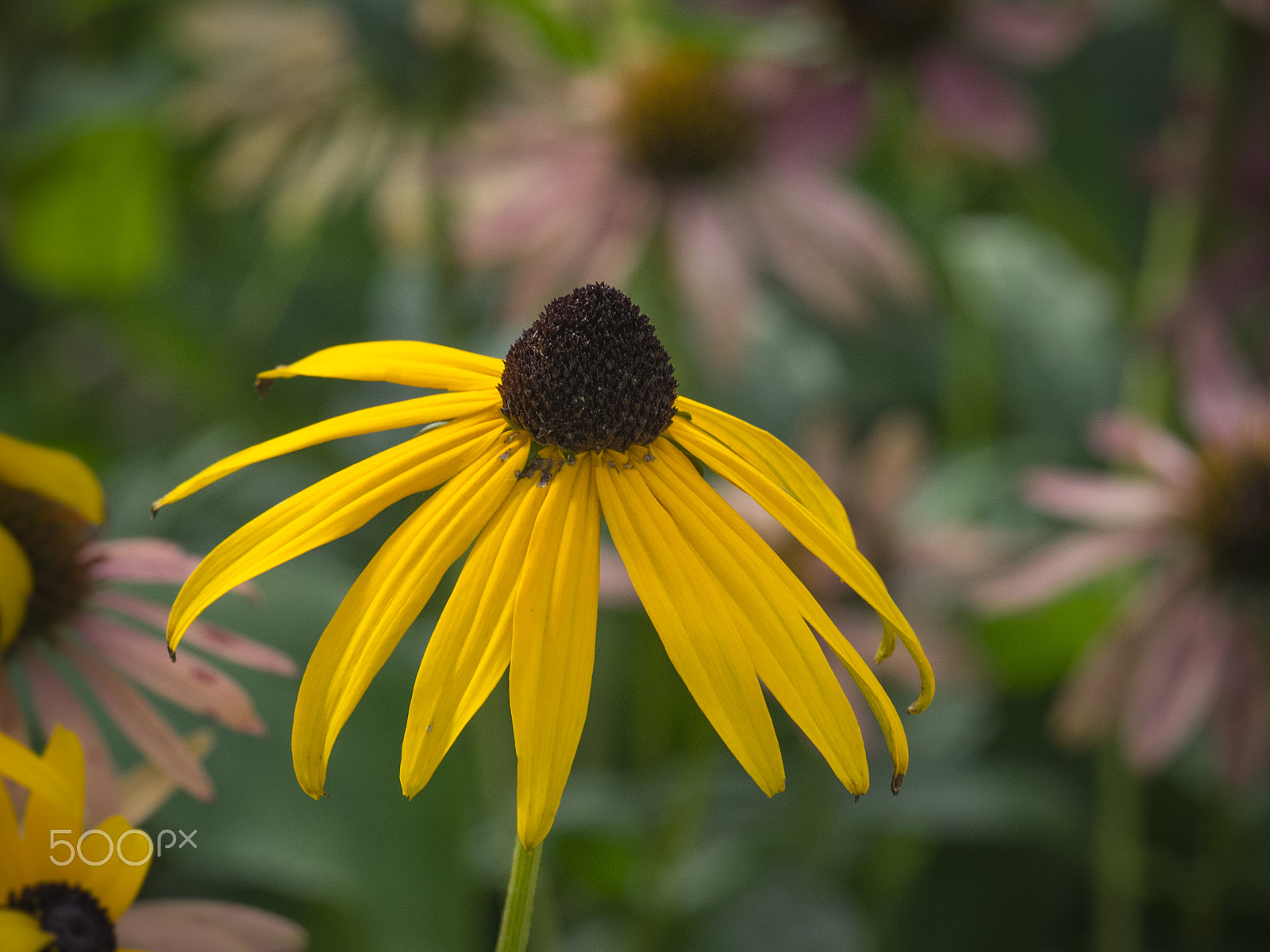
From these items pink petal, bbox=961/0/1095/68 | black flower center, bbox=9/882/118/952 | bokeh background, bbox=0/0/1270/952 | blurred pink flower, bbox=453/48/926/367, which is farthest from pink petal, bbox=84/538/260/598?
pink petal, bbox=961/0/1095/68

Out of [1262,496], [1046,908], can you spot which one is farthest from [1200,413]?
[1046,908]

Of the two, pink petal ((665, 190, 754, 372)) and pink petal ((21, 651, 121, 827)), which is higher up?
pink petal ((665, 190, 754, 372))

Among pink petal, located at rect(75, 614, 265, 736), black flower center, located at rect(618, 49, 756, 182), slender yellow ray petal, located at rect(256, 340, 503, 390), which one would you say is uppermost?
black flower center, located at rect(618, 49, 756, 182)

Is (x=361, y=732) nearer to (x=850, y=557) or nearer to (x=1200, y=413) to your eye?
(x=850, y=557)

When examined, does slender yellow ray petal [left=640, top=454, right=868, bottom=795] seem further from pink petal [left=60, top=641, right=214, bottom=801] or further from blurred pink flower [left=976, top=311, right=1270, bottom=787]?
blurred pink flower [left=976, top=311, right=1270, bottom=787]

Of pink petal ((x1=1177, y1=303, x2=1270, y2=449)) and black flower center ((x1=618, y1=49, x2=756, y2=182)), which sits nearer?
pink petal ((x1=1177, y1=303, x2=1270, y2=449))

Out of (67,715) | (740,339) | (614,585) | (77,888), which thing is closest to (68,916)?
(77,888)
